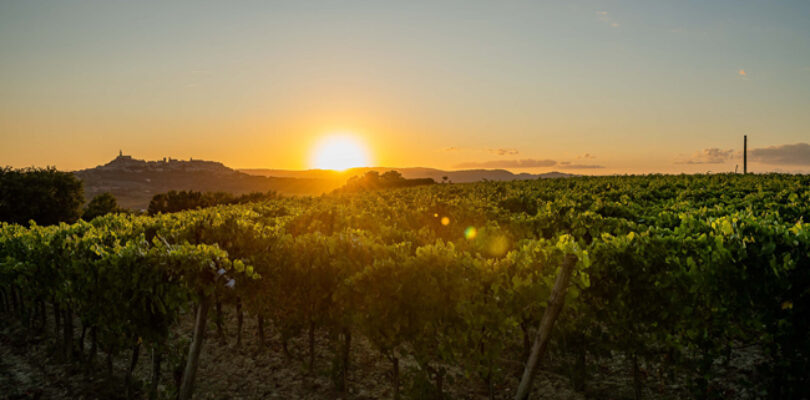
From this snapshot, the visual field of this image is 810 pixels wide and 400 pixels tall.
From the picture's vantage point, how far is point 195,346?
6.97 metres

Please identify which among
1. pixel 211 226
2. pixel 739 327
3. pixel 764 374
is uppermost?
pixel 211 226

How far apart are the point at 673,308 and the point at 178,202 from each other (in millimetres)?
56492

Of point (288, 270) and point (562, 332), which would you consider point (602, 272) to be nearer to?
point (562, 332)

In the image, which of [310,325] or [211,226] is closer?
[310,325]

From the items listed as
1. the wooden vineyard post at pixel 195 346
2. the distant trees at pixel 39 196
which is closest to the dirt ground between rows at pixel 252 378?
the wooden vineyard post at pixel 195 346

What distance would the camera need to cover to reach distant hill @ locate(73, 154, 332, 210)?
491 ft

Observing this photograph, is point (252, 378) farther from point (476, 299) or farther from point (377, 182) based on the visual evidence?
point (377, 182)

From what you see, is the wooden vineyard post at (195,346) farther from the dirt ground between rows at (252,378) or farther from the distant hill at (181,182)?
the distant hill at (181,182)

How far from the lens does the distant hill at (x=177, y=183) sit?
491ft

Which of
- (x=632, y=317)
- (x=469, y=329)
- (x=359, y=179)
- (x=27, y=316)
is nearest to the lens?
(x=469, y=329)

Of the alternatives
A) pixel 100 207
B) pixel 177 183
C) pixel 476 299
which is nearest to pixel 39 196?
pixel 100 207

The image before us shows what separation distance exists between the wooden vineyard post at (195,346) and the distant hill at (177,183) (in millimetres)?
138221

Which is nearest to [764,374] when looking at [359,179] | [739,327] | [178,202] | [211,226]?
[739,327]

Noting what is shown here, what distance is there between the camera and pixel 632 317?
6.82 m
